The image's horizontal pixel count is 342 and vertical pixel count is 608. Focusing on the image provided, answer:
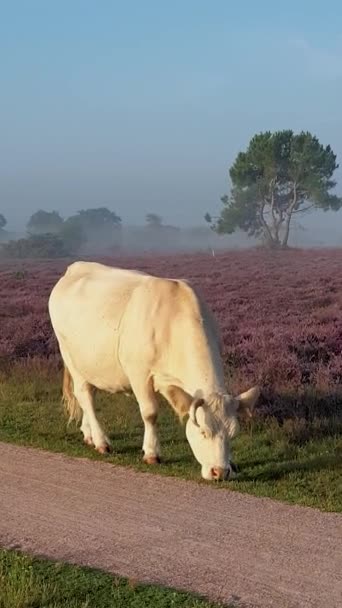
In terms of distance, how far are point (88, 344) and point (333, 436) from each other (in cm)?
304

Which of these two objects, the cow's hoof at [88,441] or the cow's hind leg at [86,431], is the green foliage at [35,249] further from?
the cow's hoof at [88,441]

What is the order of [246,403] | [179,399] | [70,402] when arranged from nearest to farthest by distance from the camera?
[246,403] → [179,399] → [70,402]

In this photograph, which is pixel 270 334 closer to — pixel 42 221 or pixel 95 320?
pixel 95 320

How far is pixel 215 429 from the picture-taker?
7.46m

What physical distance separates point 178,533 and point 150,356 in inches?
95.3

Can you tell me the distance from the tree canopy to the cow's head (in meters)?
64.8

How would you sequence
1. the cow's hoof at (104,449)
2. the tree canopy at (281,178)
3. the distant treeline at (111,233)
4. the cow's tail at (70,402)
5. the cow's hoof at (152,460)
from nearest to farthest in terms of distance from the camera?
the cow's hoof at (152,460), the cow's hoof at (104,449), the cow's tail at (70,402), the tree canopy at (281,178), the distant treeline at (111,233)

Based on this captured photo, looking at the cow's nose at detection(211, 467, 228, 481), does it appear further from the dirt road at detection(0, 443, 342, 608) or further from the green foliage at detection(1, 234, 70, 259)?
the green foliage at detection(1, 234, 70, 259)

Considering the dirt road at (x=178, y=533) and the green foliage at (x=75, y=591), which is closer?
the green foliage at (x=75, y=591)

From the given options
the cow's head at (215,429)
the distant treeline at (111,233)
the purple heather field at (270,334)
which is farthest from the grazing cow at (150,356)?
the distant treeline at (111,233)

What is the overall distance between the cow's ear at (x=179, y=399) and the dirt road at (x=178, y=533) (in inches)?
26.7

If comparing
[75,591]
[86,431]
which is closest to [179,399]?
[86,431]

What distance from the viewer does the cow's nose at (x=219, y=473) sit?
7516 mm

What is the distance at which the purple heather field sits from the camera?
11.8 meters
